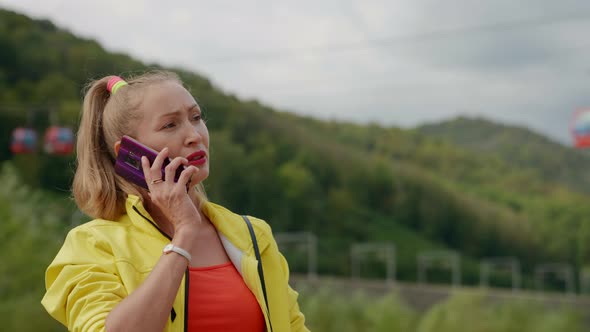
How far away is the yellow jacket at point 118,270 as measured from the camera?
1658mm

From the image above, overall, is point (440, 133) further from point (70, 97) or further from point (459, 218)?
point (70, 97)

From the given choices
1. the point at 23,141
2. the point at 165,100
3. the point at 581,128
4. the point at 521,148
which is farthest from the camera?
the point at 521,148

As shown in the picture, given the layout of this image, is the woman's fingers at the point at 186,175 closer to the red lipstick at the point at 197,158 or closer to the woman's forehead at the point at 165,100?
the red lipstick at the point at 197,158

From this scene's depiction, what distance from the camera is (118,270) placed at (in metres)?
1.71

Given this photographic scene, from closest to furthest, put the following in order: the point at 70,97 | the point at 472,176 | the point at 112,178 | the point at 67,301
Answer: the point at 67,301, the point at 112,178, the point at 70,97, the point at 472,176

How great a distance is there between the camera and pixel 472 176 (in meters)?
94.2

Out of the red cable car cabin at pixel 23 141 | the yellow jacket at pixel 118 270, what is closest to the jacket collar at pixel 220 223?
the yellow jacket at pixel 118 270

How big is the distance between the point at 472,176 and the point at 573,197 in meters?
10.8

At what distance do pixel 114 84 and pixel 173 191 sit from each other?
1.19ft

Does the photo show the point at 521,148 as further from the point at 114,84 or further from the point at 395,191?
the point at 114,84

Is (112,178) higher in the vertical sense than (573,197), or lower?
higher

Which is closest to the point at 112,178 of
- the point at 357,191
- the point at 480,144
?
the point at 357,191

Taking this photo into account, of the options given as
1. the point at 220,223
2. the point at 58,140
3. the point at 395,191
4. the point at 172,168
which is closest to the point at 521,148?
the point at 395,191

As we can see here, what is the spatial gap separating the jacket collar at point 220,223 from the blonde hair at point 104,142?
0.15ft
